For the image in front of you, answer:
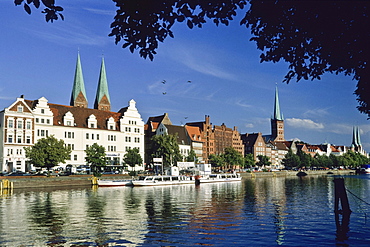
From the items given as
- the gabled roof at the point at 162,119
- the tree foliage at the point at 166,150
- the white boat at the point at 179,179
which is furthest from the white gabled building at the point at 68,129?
the gabled roof at the point at 162,119

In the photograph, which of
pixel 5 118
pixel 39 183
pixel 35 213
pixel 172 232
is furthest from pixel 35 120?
pixel 172 232

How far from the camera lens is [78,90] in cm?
15712

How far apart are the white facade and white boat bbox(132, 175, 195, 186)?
24555 millimetres

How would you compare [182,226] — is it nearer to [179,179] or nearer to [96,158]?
[179,179]

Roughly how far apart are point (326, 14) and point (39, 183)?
72616 mm

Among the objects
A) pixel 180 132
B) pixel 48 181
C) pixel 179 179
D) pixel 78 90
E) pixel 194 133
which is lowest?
pixel 179 179

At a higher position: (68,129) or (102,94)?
(102,94)

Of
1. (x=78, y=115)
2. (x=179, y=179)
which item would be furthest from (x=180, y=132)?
(x=179, y=179)

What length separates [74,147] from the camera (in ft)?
364

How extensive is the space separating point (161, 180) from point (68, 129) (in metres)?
31.6

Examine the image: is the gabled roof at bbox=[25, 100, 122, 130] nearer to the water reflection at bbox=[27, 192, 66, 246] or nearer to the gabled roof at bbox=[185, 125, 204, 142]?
the gabled roof at bbox=[185, 125, 204, 142]

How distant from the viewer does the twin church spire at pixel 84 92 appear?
156m

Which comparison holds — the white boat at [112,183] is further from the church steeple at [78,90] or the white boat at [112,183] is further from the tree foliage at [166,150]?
the church steeple at [78,90]

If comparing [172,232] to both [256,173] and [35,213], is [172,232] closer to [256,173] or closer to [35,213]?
[35,213]
